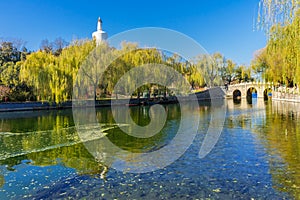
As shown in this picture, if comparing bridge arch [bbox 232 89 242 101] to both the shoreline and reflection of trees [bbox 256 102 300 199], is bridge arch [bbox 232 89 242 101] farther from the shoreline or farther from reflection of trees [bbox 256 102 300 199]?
reflection of trees [bbox 256 102 300 199]

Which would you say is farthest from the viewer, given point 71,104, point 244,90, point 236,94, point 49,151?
point 236,94

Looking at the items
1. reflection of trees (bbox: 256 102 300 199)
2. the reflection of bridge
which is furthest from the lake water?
the reflection of bridge

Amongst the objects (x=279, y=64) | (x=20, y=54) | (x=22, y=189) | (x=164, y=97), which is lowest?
(x=22, y=189)

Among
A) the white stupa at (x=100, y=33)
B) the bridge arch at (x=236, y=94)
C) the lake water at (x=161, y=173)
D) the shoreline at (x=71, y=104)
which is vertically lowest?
the lake water at (x=161, y=173)

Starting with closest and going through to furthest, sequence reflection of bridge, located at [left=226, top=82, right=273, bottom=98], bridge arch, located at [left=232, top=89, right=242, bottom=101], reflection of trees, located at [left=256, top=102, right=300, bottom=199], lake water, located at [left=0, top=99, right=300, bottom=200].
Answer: lake water, located at [left=0, top=99, right=300, bottom=200]
reflection of trees, located at [left=256, top=102, right=300, bottom=199]
reflection of bridge, located at [left=226, top=82, right=273, bottom=98]
bridge arch, located at [left=232, top=89, right=242, bottom=101]

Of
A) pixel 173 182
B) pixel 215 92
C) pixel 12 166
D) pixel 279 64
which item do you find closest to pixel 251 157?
pixel 173 182

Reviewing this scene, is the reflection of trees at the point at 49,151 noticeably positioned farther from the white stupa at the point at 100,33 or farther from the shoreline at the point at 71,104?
the white stupa at the point at 100,33

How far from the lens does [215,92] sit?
47.2 metres

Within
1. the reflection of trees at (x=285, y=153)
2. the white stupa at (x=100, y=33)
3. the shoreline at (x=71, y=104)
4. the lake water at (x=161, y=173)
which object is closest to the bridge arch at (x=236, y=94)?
the shoreline at (x=71, y=104)

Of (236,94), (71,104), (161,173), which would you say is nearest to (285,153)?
(161,173)

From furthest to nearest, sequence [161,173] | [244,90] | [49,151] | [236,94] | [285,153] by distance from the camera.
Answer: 1. [236,94]
2. [244,90]
3. [49,151]
4. [285,153]
5. [161,173]

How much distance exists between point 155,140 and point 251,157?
386cm

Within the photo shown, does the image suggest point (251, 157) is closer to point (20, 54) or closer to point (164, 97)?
point (164, 97)

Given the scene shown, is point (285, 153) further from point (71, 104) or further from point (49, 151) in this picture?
point (71, 104)
